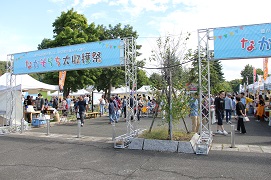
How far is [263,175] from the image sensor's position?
524 centimetres

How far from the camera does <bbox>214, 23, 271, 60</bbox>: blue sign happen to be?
738 centimetres

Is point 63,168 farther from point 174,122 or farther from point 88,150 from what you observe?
point 174,122

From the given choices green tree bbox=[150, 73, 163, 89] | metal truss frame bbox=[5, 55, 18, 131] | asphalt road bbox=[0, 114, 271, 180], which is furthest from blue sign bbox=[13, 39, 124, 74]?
asphalt road bbox=[0, 114, 271, 180]

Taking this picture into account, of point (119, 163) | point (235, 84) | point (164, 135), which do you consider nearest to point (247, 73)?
point (235, 84)

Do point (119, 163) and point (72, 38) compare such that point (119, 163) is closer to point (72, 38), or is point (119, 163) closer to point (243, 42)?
point (243, 42)

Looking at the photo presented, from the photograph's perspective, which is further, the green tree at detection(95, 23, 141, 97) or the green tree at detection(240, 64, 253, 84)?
the green tree at detection(240, 64, 253, 84)


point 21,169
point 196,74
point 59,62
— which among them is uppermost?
point 59,62

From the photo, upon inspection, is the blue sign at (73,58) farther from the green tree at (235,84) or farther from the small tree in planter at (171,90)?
the green tree at (235,84)

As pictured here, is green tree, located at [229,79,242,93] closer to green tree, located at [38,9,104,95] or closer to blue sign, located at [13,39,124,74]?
green tree, located at [38,9,104,95]

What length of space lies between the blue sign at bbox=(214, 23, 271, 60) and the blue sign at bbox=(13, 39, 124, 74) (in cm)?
366

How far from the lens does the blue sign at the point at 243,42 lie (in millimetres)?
7375

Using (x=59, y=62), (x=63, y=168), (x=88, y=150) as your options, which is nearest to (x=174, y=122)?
(x=88, y=150)

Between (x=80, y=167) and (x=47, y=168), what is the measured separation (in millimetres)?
857

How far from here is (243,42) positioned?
752 cm
